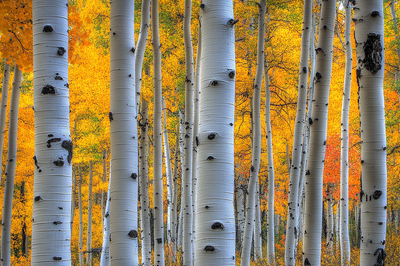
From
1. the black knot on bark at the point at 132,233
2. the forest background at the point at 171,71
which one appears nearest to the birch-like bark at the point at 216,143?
the black knot on bark at the point at 132,233

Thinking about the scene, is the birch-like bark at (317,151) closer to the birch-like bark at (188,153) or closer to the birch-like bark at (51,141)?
the birch-like bark at (51,141)

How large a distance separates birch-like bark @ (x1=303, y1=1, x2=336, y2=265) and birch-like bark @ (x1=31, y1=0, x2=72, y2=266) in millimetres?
2278

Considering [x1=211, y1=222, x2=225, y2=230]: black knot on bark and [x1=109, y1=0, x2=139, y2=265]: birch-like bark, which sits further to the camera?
[x1=109, y1=0, x2=139, y2=265]: birch-like bark

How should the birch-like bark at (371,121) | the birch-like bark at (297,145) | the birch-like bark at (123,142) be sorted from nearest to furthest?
the birch-like bark at (371,121) < the birch-like bark at (123,142) < the birch-like bark at (297,145)

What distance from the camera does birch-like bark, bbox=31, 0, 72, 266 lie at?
260 centimetres

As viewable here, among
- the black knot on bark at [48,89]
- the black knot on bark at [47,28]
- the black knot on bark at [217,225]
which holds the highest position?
the black knot on bark at [47,28]

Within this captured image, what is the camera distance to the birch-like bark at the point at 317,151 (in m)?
3.44

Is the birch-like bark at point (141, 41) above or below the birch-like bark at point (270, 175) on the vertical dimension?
above

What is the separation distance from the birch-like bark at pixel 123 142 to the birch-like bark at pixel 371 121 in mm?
2106

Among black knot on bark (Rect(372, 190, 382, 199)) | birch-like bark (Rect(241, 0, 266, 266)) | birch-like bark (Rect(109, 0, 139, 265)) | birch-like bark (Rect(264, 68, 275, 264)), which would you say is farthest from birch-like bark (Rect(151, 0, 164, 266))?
black knot on bark (Rect(372, 190, 382, 199))

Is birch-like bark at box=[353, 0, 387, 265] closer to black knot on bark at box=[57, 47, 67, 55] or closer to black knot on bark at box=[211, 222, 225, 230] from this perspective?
black knot on bark at box=[211, 222, 225, 230]

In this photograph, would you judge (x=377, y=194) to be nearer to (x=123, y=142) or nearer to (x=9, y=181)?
(x=123, y=142)

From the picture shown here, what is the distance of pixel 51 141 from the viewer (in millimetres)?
2699

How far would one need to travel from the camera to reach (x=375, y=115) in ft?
8.75
